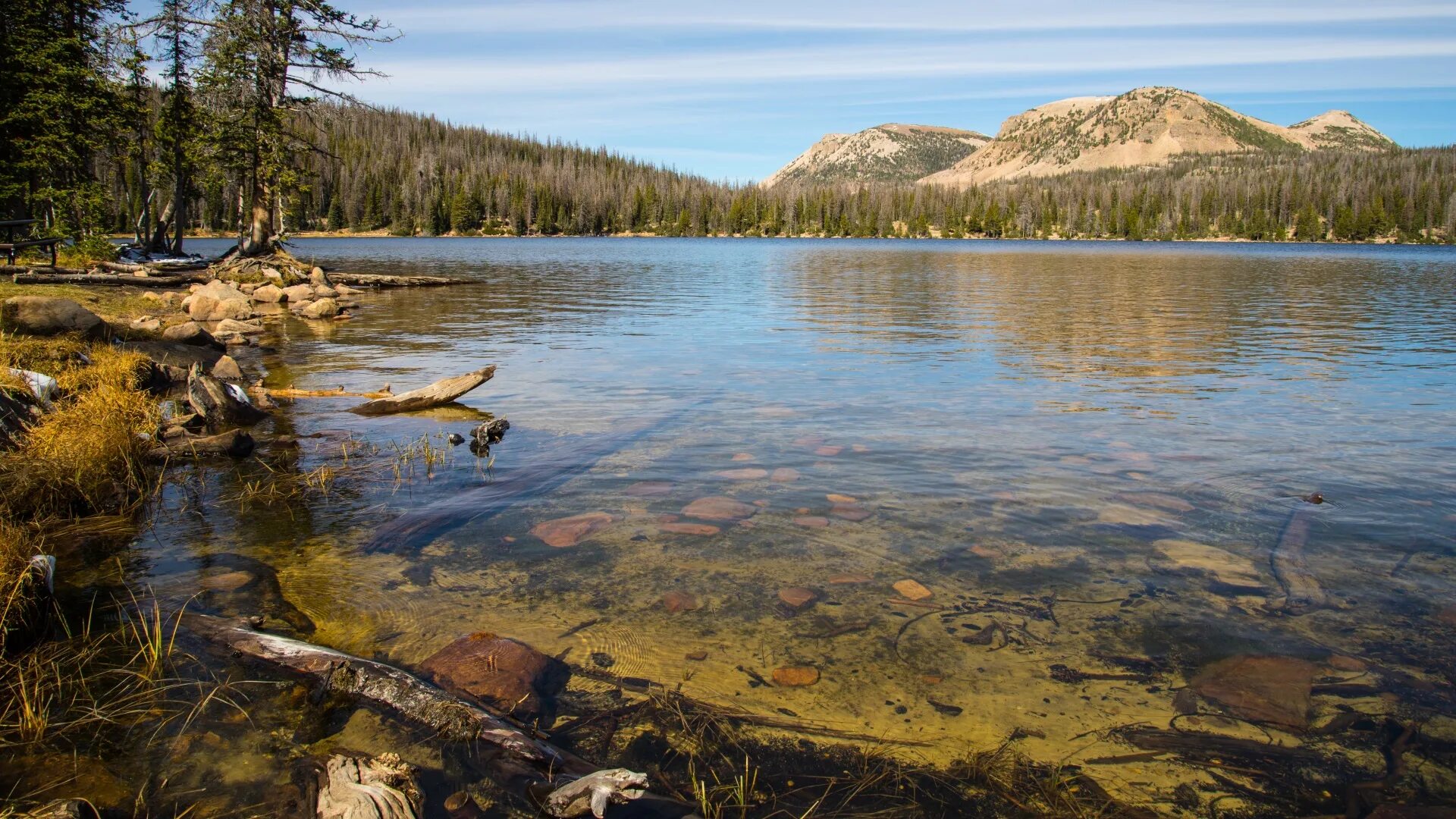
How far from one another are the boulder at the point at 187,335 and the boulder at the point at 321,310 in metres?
10.2

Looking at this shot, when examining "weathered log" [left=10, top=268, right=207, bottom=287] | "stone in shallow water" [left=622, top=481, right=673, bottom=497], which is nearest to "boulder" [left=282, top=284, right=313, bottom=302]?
"weathered log" [left=10, top=268, right=207, bottom=287]

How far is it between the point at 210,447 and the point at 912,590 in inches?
319

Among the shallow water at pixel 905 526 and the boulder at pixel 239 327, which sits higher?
the boulder at pixel 239 327

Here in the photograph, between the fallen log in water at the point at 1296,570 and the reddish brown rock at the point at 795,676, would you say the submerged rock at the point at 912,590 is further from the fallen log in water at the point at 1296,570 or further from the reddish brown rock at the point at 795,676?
the fallen log in water at the point at 1296,570

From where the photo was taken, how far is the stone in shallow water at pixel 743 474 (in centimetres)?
917

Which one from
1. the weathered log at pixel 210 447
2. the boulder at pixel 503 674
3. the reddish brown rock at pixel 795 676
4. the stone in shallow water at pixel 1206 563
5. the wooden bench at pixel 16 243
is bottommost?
the reddish brown rock at pixel 795 676

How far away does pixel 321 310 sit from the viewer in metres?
25.3

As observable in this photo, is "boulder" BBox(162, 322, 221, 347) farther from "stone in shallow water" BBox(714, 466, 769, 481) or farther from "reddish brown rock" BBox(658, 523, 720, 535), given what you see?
"reddish brown rock" BBox(658, 523, 720, 535)

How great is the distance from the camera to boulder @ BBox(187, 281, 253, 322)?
22.8m

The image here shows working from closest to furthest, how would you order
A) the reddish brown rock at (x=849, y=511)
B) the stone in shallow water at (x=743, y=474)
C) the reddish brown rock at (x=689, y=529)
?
the reddish brown rock at (x=689, y=529), the reddish brown rock at (x=849, y=511), the stone in shallow water at (x=743, y=474)

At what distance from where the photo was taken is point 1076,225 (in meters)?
191

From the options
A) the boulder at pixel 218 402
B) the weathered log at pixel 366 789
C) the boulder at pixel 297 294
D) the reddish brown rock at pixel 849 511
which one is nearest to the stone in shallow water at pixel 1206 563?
the reddish brown rock at pixel 849 511

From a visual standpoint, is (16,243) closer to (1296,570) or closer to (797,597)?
(797,597)

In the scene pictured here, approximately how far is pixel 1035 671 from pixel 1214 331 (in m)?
23.1
